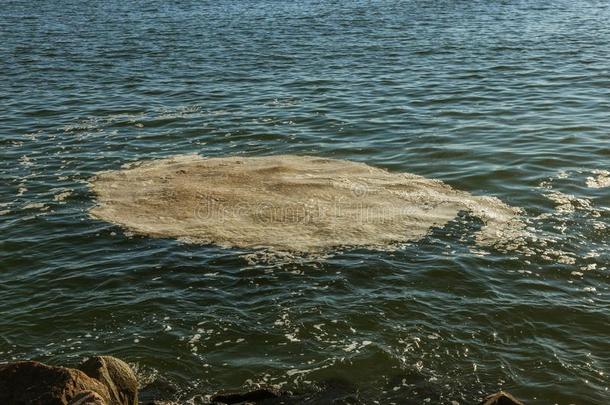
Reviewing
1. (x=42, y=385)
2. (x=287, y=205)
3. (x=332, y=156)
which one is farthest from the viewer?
(x=332, y=156)

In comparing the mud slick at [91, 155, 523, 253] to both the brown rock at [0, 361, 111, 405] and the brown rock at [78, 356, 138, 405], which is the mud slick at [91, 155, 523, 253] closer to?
the brown rock at [78, 356, 138, 405]

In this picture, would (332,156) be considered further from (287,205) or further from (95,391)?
(95,391)

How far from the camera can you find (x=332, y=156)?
18.7 m

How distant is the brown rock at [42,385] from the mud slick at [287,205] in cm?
574

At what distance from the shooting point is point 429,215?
14.8 meters

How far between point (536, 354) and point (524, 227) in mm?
4222

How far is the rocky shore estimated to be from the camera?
787 cm

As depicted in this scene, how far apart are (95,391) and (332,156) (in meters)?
11.5

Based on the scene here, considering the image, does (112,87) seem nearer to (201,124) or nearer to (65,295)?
(201,124)

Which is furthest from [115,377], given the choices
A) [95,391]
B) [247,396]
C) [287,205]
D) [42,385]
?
[287,205]

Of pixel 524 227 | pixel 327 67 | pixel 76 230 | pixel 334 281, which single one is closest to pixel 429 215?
pixel 524 227

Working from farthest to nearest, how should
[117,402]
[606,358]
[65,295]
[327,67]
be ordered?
[327,67] < [65,295] < [606,358] < [117,402]

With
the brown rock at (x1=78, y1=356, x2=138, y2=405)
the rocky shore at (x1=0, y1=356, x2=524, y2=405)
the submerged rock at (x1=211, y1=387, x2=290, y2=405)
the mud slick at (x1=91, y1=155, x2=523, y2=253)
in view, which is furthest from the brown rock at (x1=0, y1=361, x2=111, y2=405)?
the mud slick at (x1=91, y1=155, x2=523, y2=253)

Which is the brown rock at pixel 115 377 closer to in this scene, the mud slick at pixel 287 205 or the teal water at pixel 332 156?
the teal water at pixel 332 156
